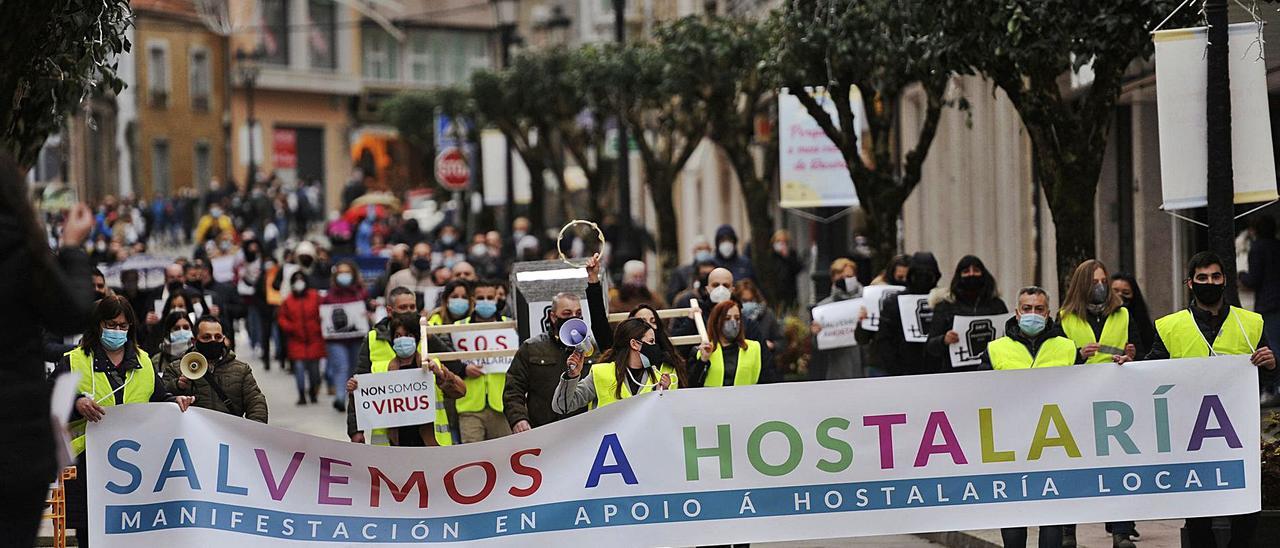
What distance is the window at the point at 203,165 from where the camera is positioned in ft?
219

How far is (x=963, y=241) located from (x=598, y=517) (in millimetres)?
16663

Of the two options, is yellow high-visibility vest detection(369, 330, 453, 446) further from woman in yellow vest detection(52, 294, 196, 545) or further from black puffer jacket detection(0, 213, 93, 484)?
black puffer jacket detection(0, 213, 93, 484)

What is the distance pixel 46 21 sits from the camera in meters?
11.1

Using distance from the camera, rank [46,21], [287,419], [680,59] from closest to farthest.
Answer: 1. [46,21]
2. [287,419]
3. [680,59]

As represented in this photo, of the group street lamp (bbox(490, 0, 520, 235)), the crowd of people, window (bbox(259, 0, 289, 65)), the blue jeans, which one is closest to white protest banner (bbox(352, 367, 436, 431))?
the crowd of people

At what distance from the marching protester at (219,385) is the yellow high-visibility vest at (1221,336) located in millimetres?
4446

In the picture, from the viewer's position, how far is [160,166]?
6519cm

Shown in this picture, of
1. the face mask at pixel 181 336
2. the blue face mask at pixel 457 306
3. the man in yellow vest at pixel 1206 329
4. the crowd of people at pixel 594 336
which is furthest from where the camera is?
the blue face mask at pixel 457 306

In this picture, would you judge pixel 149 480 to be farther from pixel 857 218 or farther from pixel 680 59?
pixel 857 218

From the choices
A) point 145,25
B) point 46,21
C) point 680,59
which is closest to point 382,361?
point 46,21

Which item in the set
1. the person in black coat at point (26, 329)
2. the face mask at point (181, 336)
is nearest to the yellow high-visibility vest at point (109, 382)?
the face mask at point (181, 336)

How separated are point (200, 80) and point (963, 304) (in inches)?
2233

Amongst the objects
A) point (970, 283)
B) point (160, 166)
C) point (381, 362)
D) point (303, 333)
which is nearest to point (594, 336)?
point (381, 362)

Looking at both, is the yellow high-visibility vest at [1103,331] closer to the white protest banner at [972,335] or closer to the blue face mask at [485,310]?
the white protest banner at [972,335]
